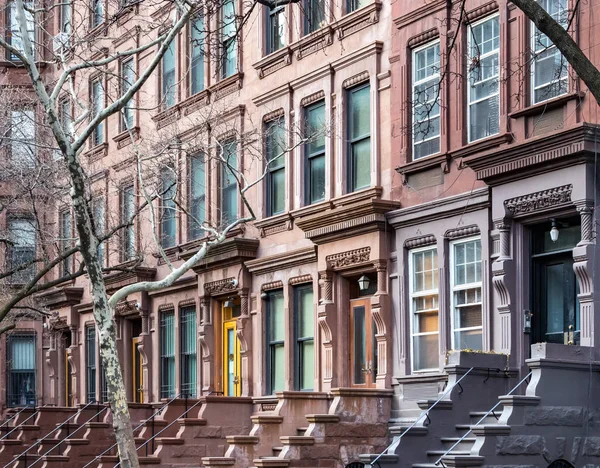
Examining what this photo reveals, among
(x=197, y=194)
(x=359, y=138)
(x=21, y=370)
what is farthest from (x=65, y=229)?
(x=359, y=138)

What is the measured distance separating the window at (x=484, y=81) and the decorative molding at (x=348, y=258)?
10.7 ft

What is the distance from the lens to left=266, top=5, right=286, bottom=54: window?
26.7 meters

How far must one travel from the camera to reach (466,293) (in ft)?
67.8

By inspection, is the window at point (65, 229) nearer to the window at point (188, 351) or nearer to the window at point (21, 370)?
the window at point (21, 370)

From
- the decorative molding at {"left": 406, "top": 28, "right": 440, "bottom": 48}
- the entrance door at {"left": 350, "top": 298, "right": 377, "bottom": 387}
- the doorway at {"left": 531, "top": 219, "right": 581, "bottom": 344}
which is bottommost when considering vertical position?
the entrance door at {"left": 350, "top": 298, "right": 377, "bottom": 387}

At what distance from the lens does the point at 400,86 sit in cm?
2244

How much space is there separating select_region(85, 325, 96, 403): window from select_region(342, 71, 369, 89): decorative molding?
13488 millimetres

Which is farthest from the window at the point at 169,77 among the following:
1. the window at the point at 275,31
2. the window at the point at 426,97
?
the window at the point at 426,97

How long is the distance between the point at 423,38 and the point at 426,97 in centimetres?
102

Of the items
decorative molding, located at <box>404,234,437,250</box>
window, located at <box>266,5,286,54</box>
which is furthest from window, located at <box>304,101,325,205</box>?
decorative molding, located at <box>404,234,437,250</box>

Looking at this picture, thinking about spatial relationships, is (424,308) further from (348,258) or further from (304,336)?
(304,336)

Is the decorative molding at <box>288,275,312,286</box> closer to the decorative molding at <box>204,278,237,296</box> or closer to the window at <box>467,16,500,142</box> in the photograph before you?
the decorative molding at <box>204,278,237,296</box>

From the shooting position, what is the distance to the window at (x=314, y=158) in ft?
82.4

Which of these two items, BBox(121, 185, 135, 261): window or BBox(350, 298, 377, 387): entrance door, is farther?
BBox(121, 185, 135, 261): window
